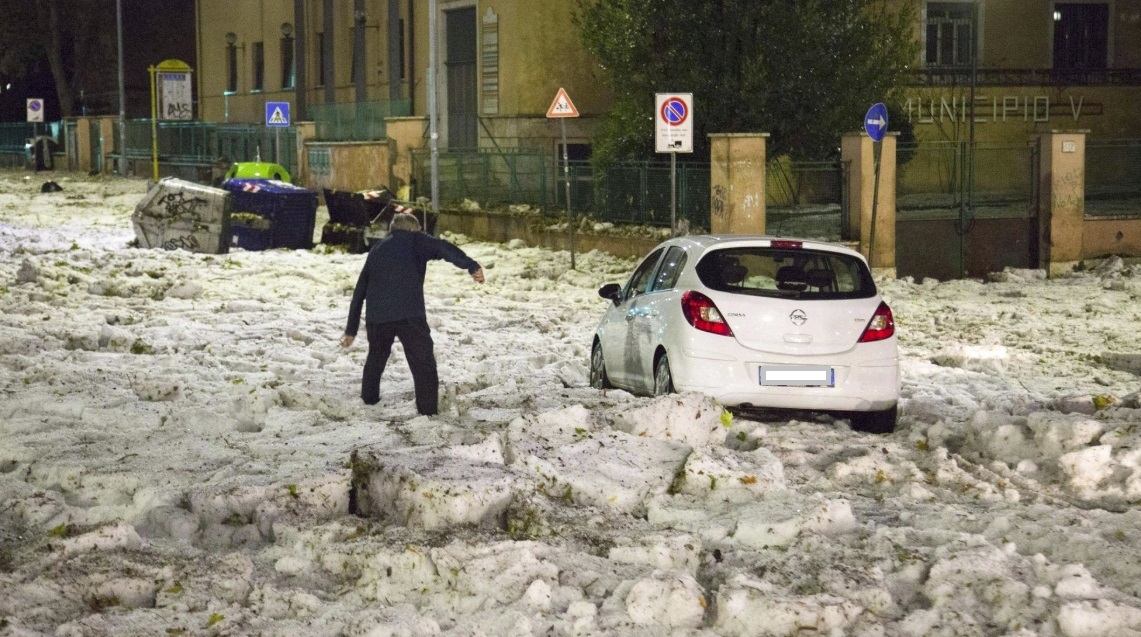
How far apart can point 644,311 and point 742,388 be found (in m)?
1.41

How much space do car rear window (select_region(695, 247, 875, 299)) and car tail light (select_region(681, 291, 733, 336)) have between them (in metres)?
0.16

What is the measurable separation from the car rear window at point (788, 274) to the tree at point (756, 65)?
15177 mm

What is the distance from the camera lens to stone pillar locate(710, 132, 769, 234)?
24.2 m

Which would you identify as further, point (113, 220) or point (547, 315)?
point (113, 220)

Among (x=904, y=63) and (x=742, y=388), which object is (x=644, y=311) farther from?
(x=904, y=63)

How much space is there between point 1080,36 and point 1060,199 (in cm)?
1689

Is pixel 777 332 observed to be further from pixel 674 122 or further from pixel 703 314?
pixel 674 122

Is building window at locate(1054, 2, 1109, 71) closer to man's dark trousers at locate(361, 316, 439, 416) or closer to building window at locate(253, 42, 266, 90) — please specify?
building window at locate(253, 42, 266, 90)

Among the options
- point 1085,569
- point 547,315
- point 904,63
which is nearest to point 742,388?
point 1085,569

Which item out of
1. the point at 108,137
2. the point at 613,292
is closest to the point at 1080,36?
the point at 613,292

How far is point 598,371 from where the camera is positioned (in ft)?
46.3

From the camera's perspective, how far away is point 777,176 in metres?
25.0

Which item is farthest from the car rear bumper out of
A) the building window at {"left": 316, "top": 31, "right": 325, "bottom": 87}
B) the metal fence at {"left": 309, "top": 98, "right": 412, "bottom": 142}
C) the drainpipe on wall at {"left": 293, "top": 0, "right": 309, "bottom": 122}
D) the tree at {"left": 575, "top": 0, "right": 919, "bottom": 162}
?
the drainpipe on wall at {"left": 293, "top": 0, "right": 309, "bottom": 122}

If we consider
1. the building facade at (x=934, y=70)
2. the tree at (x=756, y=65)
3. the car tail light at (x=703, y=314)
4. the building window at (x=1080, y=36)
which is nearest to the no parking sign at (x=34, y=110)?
the building facade at (x=934, y=70)
